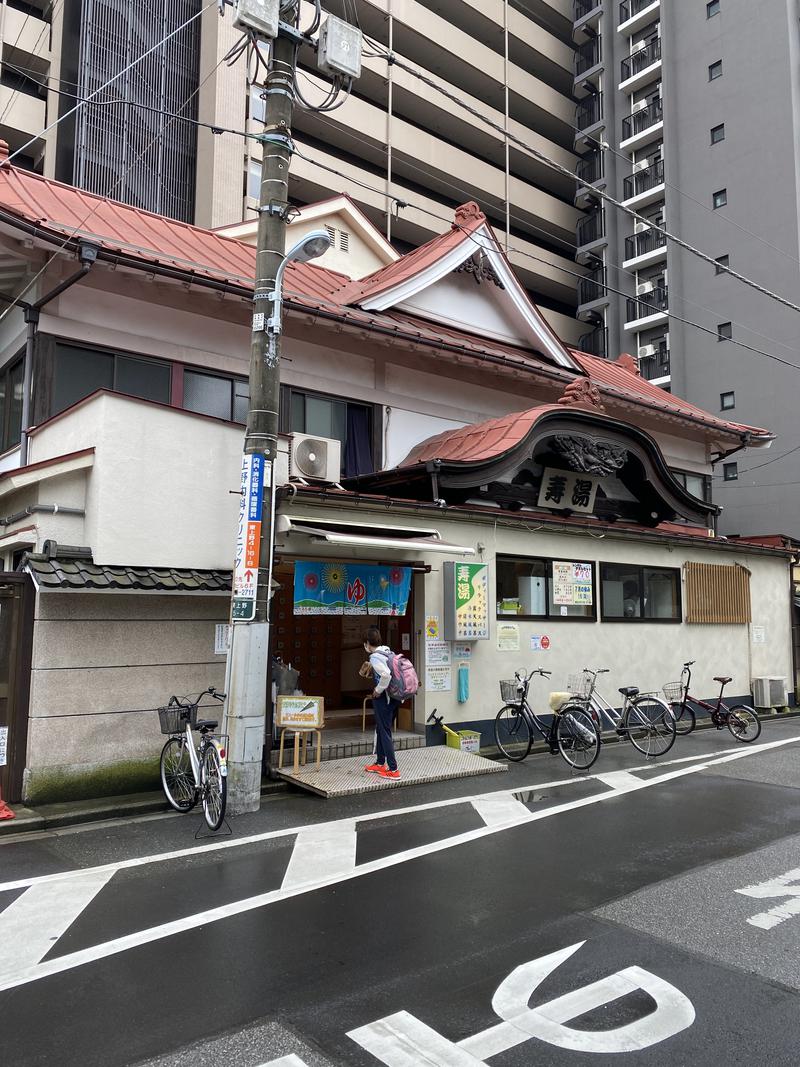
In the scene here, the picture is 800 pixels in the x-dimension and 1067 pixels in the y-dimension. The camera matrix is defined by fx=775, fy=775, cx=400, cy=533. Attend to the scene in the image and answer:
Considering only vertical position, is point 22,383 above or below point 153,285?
below

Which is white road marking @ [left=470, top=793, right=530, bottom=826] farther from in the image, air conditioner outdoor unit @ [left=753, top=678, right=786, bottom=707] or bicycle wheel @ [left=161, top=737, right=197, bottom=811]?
air conditioner outdoor unit @ [left=753, top=678, right=786, bottom=707]

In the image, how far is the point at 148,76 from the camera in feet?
92.8

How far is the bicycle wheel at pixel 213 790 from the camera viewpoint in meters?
7.50

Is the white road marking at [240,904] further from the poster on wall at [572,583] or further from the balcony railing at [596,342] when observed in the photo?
the balcony railing at [596,342]

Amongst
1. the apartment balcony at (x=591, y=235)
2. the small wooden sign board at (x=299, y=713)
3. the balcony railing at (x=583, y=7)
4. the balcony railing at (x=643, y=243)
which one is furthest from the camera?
the balcony railing at (x=583, y=7)

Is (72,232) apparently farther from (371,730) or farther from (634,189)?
(634,189)

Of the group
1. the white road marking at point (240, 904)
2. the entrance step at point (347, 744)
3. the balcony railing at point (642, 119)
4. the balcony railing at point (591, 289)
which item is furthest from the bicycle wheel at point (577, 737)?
the balcony railing at point (642, 119)

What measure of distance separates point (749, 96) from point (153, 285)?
3372cm

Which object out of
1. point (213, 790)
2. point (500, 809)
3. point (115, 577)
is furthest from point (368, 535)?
point (213, 790)

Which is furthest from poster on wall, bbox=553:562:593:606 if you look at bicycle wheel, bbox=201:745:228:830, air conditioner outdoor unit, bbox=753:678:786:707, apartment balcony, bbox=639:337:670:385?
apartment balcony, bbox=639:337:670:385

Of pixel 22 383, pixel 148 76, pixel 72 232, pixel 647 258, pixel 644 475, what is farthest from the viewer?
pixel 647 258

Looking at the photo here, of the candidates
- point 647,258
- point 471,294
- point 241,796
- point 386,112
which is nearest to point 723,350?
point 647,258

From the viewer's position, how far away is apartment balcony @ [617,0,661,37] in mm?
41312

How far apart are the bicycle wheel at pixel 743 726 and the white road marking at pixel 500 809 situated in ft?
19.5
